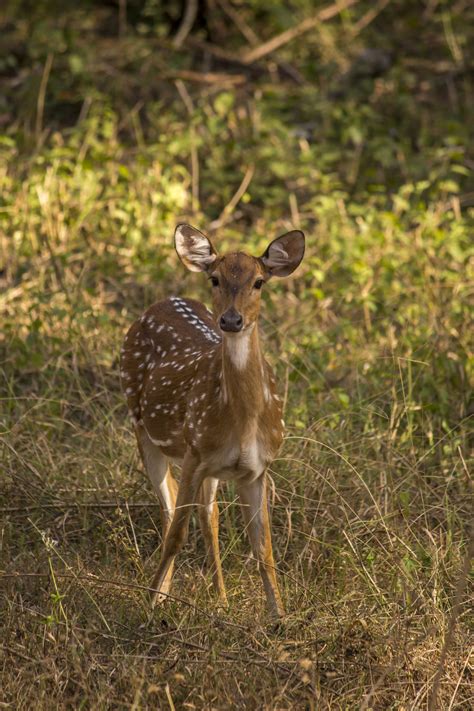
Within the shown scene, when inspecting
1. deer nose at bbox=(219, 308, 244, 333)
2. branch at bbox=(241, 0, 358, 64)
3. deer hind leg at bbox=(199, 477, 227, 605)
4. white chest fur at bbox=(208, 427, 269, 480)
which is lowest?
deer hind leg at bbox=(199, 477, 227, 605)

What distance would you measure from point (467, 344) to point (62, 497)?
2690 millimetres

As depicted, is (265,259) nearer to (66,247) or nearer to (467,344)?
(467,344)

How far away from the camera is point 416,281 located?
8.35 meters

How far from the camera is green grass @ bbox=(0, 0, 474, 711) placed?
4.59 metres

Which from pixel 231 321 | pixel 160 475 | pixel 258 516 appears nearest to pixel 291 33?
pixel 160 475

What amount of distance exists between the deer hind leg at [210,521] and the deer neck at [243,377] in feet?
1.71

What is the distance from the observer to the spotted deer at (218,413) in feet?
16.5

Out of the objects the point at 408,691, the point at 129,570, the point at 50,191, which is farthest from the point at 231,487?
the point at 50,191

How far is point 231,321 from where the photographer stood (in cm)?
482

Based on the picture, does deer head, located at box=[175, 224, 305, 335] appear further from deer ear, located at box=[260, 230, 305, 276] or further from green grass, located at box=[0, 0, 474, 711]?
green grass, located at box=[0, 0, 474, 711]

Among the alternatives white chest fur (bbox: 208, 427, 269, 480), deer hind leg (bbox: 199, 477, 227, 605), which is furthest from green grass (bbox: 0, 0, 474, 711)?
white chest fur (bbox: 208, 427, 269, 480)

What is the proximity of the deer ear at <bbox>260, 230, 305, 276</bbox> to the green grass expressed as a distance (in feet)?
2.80

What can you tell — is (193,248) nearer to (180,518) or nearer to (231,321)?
(231,321)

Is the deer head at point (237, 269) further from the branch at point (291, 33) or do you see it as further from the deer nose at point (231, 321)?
the branch at point (291, 33)
